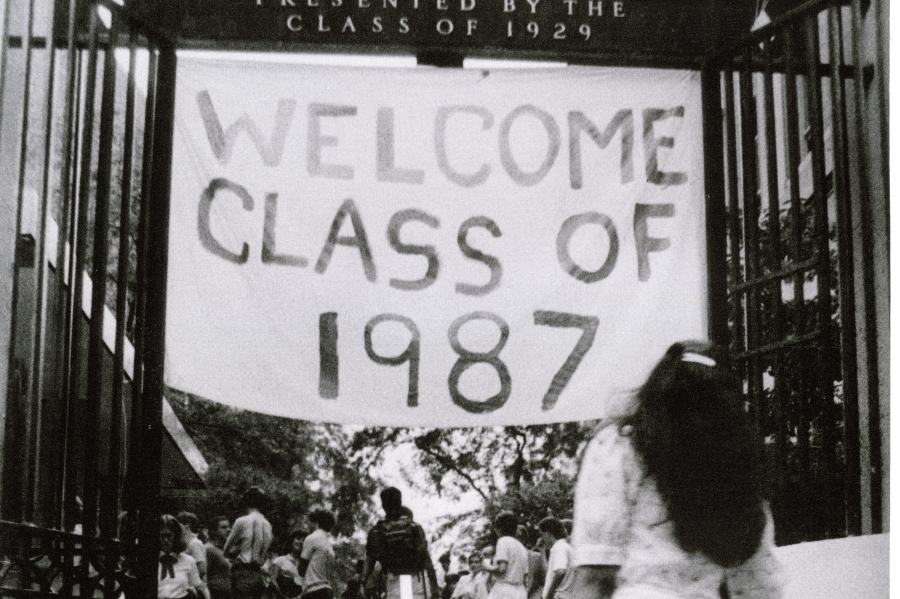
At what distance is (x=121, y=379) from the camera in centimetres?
336

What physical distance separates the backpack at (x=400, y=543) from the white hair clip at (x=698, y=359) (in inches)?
49.2

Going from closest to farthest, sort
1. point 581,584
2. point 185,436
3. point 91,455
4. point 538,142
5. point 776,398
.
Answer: point 581,584
point 91,455
point 776,398
point 538,142
point 185,436

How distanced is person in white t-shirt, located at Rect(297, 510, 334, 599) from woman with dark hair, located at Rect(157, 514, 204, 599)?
0.45 meters

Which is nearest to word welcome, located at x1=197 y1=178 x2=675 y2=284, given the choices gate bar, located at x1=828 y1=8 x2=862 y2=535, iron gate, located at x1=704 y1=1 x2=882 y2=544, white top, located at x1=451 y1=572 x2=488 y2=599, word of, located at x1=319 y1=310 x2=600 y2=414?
word of, located at x1=319 y1=310 x2=600 y2=414

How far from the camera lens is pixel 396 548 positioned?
14.1ft

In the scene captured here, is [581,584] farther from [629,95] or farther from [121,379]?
[629,95]

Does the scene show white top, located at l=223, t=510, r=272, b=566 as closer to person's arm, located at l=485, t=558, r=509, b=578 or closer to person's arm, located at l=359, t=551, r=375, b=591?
person's arm, located at l=359, t=551, r=375, b=591

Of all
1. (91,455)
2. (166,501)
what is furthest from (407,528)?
Answer: (91,455)

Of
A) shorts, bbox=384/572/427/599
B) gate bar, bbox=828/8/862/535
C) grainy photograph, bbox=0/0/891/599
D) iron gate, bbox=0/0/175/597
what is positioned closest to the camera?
iron gate, bbox=0/0/175/597

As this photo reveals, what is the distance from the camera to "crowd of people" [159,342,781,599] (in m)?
2.81

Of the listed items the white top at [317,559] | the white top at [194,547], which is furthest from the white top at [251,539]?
the white top at [317,559]

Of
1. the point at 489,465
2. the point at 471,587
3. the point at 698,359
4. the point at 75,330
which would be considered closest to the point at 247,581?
the point at 75,330

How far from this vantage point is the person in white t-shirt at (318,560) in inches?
172

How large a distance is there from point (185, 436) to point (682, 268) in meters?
2.73
